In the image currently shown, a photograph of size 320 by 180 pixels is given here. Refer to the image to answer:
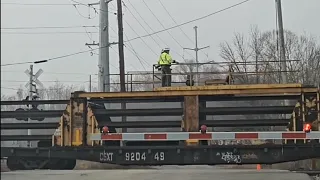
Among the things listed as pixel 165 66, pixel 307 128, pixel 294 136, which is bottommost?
pixel 294 136

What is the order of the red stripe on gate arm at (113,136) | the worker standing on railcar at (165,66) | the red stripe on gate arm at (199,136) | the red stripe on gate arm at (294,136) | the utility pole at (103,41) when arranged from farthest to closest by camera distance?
the utility pole at (103,41), the worker standing on railcar at (165,66), the red stripe on gate arm at (113,136), the red stripe on gate arm at (199,136), the red stripe on gate arm at (294,136)

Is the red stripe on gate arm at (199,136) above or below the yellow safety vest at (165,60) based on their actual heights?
below

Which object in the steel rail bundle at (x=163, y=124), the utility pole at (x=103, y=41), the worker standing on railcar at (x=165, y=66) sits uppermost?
the utility pole at (x=103, y=41)

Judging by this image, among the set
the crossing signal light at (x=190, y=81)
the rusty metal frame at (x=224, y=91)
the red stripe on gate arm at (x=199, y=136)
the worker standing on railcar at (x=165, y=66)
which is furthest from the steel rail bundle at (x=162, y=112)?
the worker standing on railcar at (x=165, y=66)

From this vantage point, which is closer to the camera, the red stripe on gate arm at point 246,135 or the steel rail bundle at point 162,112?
the red stripe on gate arm at point 246,135

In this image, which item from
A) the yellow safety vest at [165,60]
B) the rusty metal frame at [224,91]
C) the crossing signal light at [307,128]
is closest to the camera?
the crossing signal light at [307,128]


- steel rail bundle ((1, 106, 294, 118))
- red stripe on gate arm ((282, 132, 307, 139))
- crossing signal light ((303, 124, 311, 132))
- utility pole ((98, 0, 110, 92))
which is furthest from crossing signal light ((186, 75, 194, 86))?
utility pole ((98, 0, 110, 92))

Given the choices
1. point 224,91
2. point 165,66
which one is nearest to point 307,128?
point 224,91

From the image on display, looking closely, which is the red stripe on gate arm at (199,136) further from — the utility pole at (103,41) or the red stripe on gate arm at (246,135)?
the utility pole at (103,41)

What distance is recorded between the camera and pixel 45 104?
11164 millimetres

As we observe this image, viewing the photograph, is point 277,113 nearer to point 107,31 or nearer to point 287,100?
point 287,100

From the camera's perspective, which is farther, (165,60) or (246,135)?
(165,60)

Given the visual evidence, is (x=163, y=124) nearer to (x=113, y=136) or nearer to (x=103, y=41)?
(x=113, y=136)

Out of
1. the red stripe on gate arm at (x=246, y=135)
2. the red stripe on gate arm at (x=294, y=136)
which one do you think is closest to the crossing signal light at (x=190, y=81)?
the red stripe on gate arm at (x=246, y=135)
